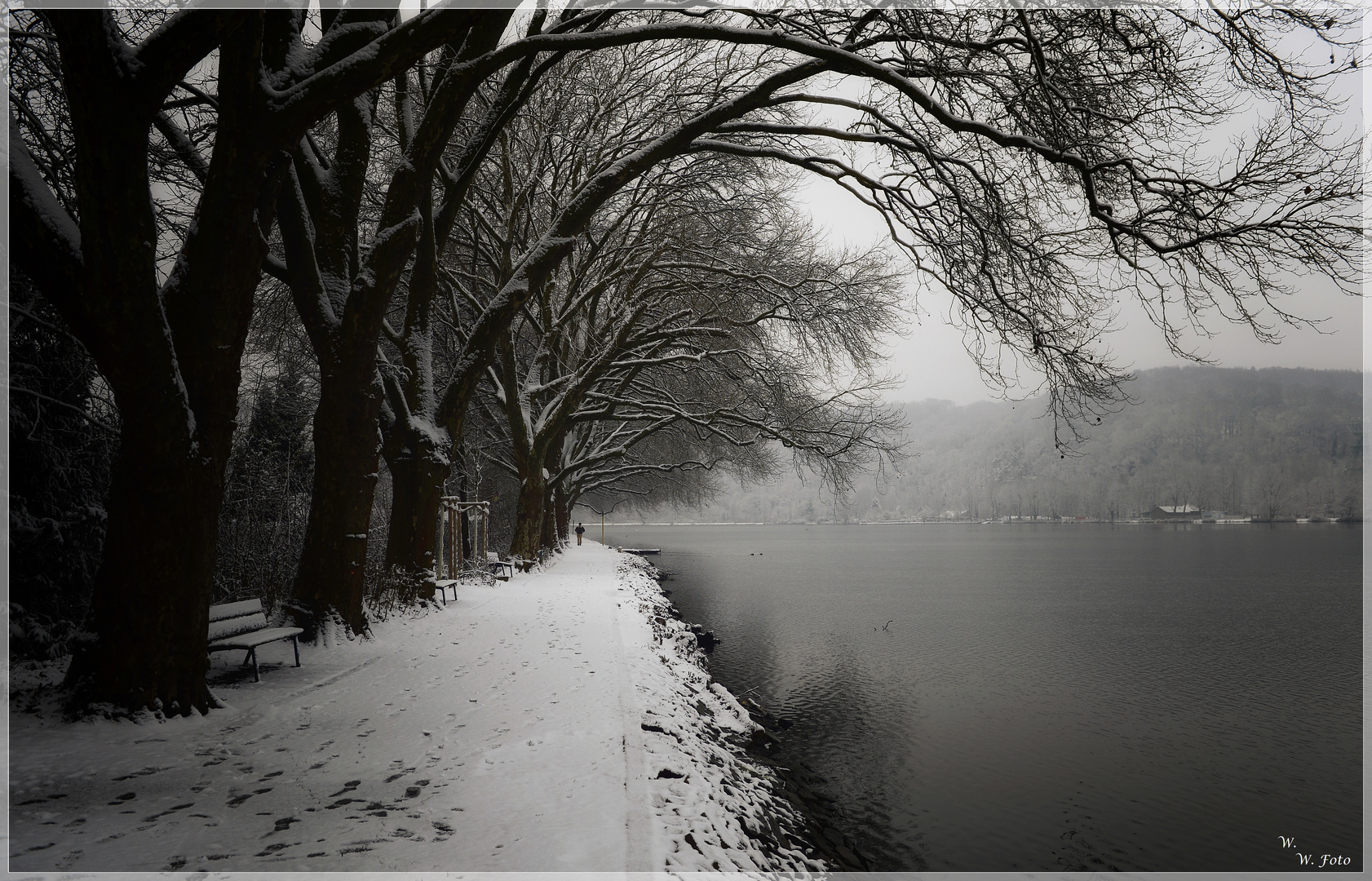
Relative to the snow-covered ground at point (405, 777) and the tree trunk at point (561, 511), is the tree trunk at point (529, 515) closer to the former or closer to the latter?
the tree trunk at point (561, 511)

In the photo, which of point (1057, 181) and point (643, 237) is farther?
point (643, 237)

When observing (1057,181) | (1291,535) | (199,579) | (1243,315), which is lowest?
(1291,535)

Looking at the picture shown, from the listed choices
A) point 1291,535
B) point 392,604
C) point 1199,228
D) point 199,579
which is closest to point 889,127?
point 1199,228

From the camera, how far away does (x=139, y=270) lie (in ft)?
17.7

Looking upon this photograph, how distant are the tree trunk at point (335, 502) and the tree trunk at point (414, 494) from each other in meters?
2.20

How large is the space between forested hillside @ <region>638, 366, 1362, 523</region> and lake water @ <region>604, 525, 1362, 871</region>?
333ft

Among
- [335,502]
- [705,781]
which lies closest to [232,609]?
[335,502]

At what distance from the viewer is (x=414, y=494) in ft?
38.6

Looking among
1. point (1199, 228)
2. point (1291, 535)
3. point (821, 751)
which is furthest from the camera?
point (1291, 535)

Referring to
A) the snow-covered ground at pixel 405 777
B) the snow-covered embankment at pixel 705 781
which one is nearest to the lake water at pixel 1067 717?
the snow-covered embankment at pixel 705 781

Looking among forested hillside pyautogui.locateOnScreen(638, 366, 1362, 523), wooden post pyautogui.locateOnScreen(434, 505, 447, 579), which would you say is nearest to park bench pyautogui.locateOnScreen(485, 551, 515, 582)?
wooden post pyautogui.locateOnScreen(434, 505, 447, 579)

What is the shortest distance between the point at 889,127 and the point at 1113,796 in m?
8.37

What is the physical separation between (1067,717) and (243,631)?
473 inches

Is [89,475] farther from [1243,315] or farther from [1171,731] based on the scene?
[1171,731]
